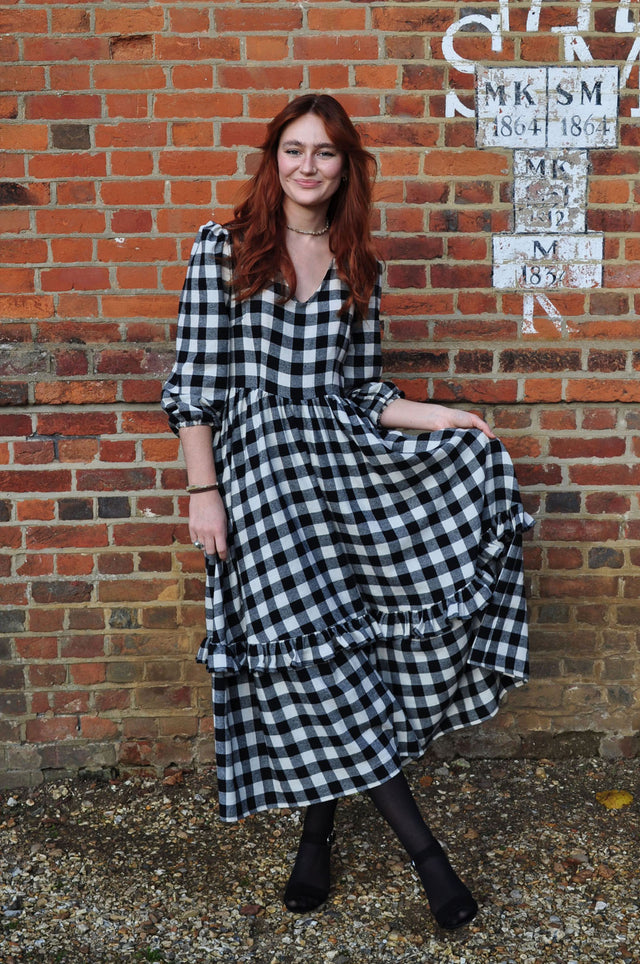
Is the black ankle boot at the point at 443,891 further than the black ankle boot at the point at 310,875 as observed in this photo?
No

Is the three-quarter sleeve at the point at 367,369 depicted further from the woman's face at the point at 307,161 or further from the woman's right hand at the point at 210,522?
the woman's right hand at the point at 210,522

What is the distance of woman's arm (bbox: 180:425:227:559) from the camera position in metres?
2.32

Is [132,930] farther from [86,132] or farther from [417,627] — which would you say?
[86,132]

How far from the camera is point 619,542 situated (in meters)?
3.12

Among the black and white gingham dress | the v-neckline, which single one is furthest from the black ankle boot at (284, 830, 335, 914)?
the v-neckline

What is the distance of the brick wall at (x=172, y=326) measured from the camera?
285 centimetres

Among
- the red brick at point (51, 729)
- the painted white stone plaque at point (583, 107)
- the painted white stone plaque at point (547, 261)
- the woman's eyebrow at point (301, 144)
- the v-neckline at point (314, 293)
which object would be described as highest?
the painted white stone plaque at point (583, 107)

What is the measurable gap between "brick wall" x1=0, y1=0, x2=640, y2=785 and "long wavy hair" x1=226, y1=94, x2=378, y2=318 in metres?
0.51

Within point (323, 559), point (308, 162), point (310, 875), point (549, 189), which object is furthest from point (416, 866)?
point (549, 189)

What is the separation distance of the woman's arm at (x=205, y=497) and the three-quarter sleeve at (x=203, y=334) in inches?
1.7

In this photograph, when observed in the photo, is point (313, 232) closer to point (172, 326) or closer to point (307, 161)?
point (307, 161)

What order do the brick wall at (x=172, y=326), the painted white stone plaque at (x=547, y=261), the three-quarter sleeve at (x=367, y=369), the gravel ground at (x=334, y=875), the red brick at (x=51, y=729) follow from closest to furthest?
the gravel ground at (x=334, y=875), the three-quarter sleeve at (x=367, y=369), the brick wall at (x=172, y=326), the painted white stone plaque at (x=547, y=261), the red brick at (x=51, y=729)

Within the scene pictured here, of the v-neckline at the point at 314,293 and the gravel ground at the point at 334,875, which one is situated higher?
the v-neckline at the point at 314,293

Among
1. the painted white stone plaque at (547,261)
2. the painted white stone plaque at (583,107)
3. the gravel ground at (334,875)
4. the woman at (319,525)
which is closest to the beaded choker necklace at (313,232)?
the woman at (319,525)
